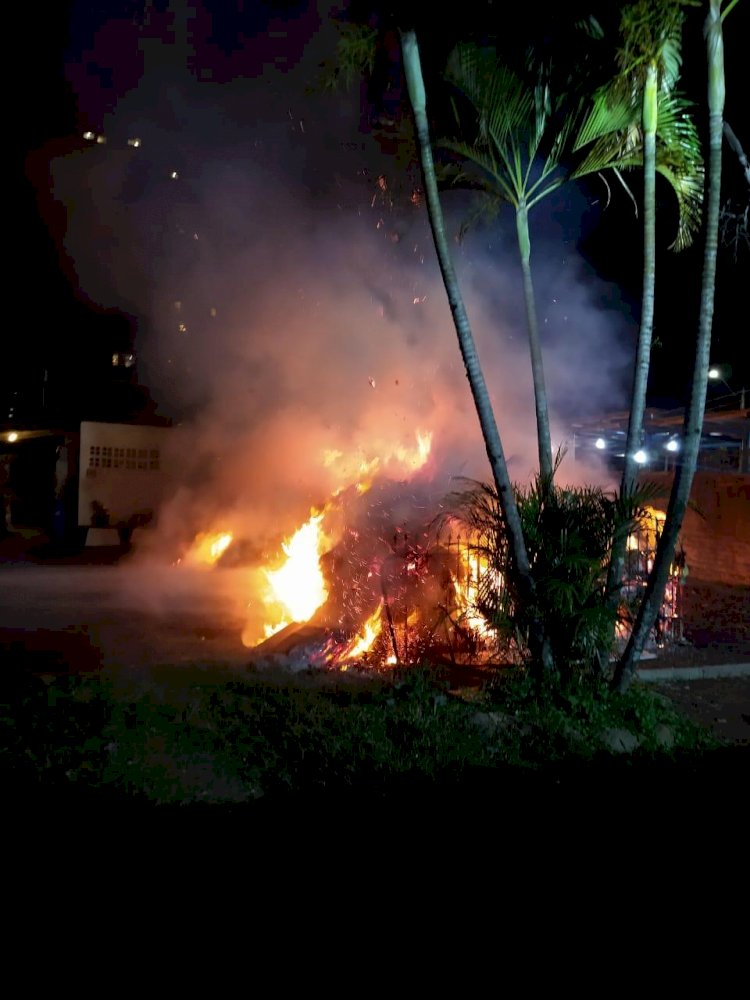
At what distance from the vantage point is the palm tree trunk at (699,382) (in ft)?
18.1

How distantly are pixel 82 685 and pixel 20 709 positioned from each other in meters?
0.73

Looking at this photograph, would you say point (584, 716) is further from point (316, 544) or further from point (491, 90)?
point (316, 544)

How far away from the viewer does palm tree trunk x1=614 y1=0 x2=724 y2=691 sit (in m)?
5.51

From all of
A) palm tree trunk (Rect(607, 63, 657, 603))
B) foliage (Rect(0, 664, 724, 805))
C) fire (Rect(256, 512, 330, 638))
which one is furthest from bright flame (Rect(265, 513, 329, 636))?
palm tree trunk (Rect(607, 63, 657, 603))

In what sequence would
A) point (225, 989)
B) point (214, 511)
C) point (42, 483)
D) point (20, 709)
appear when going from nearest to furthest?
1. point (225, 989)
2. point (20, 709)
3. point (214, 511)
4. point (42, 483)

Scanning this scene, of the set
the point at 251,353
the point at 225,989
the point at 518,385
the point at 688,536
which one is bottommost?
the point at 225,989

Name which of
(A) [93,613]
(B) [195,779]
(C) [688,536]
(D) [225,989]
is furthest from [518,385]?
(D) [225,989]

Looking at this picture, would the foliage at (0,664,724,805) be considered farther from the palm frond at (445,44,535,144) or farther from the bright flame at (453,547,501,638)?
the palm frond at (445,44,535,144)

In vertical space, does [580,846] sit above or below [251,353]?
below

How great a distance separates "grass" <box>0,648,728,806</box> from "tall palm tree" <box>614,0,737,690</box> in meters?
0.61

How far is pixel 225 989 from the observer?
8.61 feet

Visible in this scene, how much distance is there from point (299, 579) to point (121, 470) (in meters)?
9.37

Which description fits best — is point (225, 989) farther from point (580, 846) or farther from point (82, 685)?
point (82, 685)

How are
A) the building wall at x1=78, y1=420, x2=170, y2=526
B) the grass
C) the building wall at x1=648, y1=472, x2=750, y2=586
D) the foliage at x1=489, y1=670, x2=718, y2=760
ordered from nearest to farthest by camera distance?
the grass → the foliage at x1=489, y1=670, x2=718, y2=760 → the building wall at x1=648, y1=472, x2=750, y2=586 → the building wall at x1=78, y1=420, x2=170, y2=526
